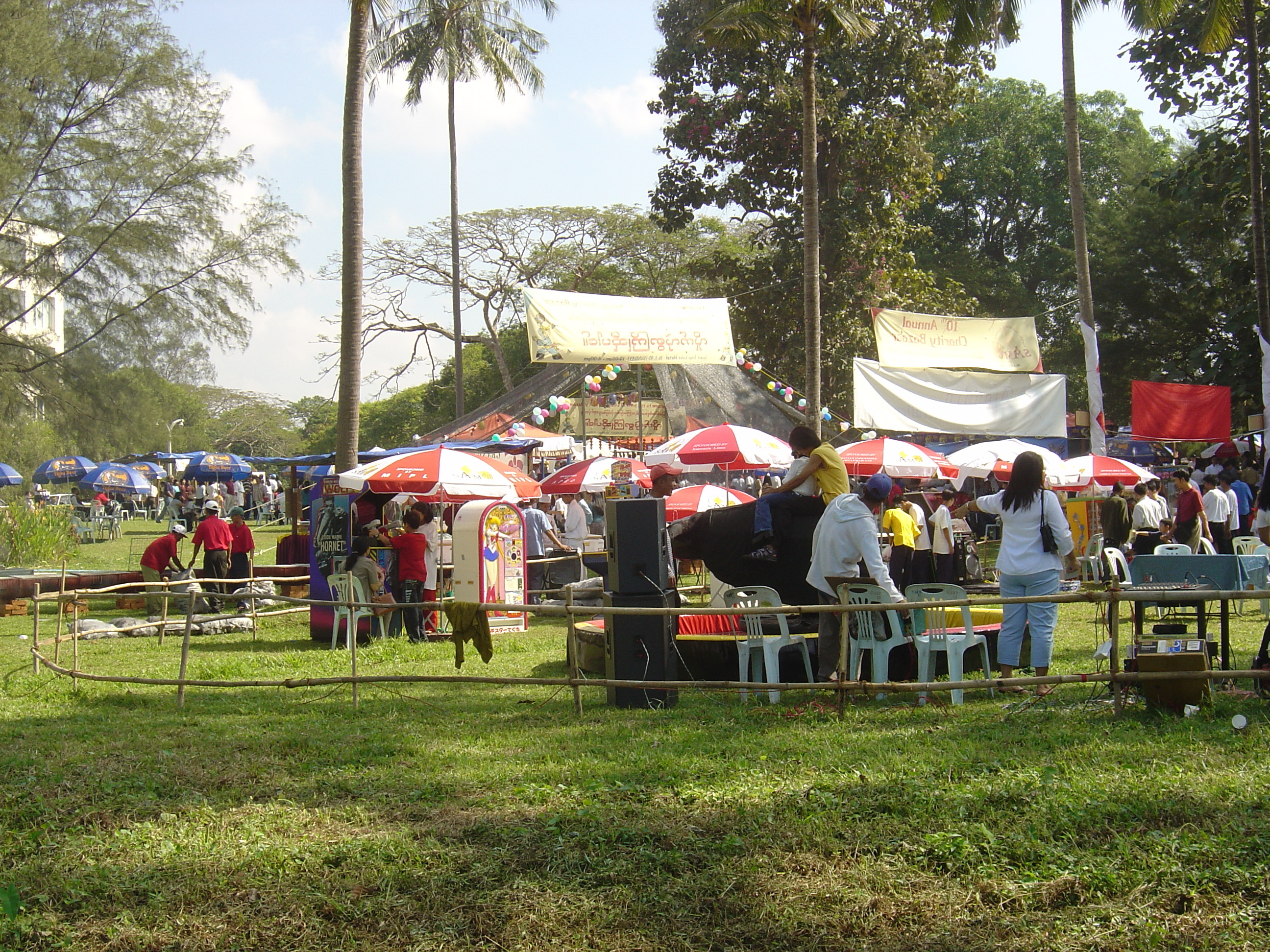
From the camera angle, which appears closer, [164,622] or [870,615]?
[870,615]

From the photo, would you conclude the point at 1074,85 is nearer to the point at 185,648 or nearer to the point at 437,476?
the point at 437,476

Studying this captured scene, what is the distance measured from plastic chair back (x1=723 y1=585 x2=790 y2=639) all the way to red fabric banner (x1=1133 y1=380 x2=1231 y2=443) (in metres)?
12.7

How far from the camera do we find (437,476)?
506 inches

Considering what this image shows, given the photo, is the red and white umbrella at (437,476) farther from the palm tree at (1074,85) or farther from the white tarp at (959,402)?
the palm tree at (1074,85)

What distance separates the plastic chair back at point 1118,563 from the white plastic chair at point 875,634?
1.43m

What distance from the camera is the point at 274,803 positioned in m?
5.23

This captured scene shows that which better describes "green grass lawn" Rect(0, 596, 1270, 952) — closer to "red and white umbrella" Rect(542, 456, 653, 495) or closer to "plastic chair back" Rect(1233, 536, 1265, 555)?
"plastic chair back" Rect(1233, 536, 1265, 555)

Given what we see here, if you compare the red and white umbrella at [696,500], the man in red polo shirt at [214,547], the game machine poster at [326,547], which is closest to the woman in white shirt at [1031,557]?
the game machine poster at [326,547]

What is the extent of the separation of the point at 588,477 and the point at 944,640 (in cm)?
1090

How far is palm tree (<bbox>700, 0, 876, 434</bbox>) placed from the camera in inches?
594

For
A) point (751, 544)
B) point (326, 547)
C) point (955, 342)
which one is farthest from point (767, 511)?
point (955, 342)

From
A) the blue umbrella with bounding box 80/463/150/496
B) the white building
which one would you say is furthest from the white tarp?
the blue umbrella with bounding box 80/463/150/496

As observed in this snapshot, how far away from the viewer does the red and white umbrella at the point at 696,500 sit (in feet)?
50.0

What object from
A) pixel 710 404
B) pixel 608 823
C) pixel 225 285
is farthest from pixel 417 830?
pixel 225 285
